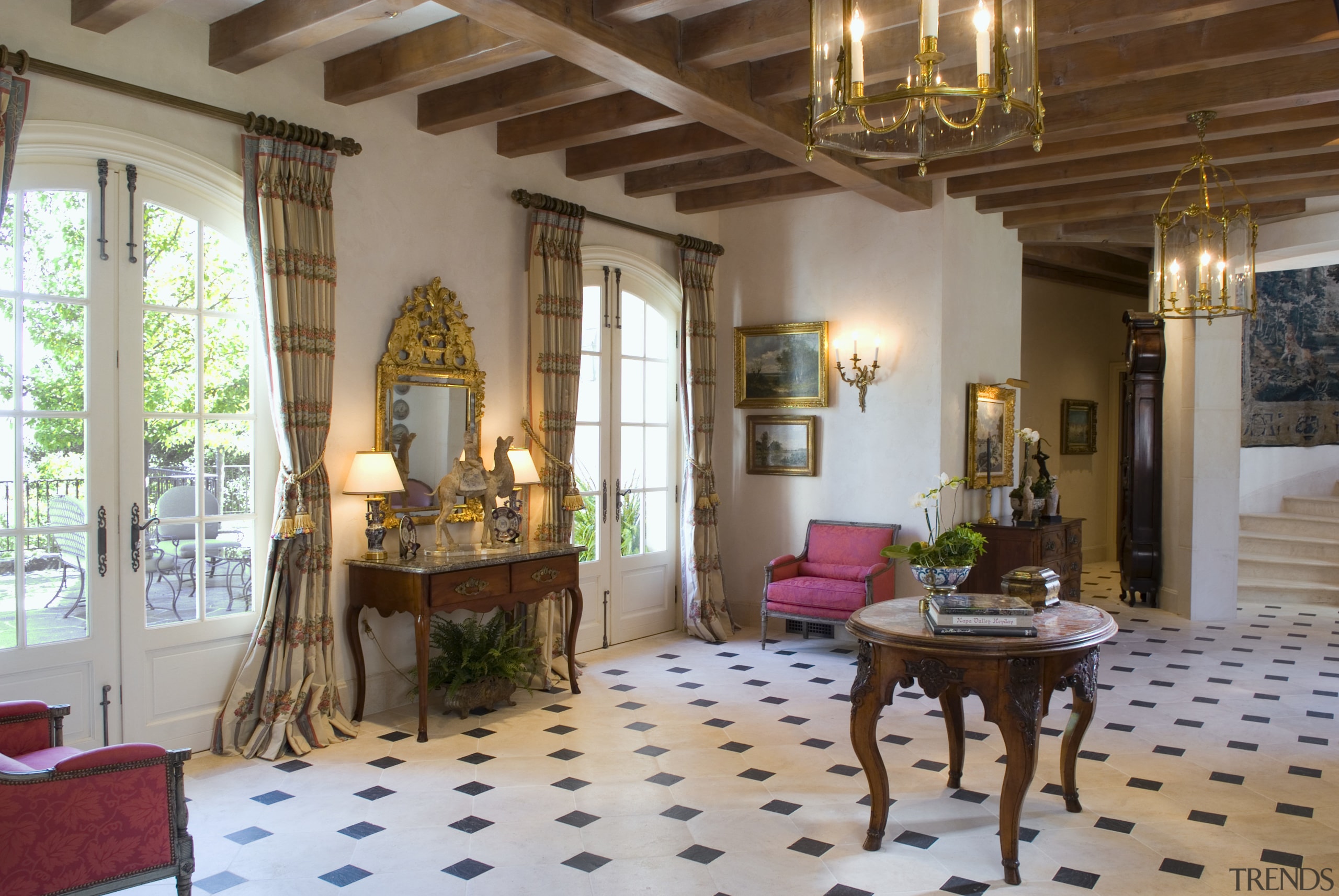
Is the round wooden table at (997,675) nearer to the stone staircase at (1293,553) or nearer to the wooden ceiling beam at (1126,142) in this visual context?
the wooden ceiling beam at (1126,142)

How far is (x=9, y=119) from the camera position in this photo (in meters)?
3.96

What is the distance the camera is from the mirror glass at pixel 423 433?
18.4ft

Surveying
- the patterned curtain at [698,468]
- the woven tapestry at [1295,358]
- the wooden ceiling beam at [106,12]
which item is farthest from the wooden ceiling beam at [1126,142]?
the woven tapestry at [1295,358]

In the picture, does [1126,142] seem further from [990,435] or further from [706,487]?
[706,487]

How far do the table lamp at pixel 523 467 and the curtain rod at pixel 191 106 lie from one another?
1.94 metres

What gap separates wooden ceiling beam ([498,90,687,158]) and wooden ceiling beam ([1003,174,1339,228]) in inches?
154

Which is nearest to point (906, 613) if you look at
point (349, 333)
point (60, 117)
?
point (349, 333)

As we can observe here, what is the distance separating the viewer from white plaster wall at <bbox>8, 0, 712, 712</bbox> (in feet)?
14.4

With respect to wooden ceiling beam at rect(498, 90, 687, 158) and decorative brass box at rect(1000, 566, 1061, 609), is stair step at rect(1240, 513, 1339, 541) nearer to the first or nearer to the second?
decorative brass box at rect(1000, 566, 1061, 609)

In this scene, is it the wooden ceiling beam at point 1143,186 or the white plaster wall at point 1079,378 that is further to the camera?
the white plaster wall at point 1079,378

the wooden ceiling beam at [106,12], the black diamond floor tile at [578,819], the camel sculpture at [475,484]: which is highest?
the wooden ceiling beam at [106,12]

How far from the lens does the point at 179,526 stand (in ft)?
15.5

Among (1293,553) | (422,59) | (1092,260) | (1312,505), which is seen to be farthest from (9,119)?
(1312,505)

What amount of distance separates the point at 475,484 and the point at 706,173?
2744 millimetres
